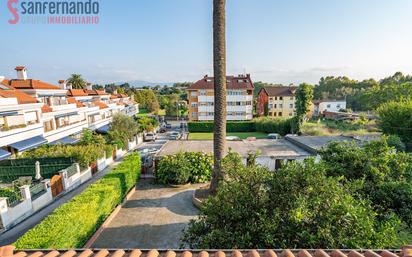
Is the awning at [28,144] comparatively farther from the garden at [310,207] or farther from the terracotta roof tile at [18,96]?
the garden at [310,207]

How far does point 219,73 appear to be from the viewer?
11.8 m

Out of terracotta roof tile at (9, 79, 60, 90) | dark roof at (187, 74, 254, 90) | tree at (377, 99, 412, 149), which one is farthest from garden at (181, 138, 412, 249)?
dark roof at (187, 74, 254, 90)

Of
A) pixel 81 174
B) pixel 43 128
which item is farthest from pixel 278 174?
pixel 43 128

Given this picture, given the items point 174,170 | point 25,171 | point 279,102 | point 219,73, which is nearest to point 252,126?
point 279,102

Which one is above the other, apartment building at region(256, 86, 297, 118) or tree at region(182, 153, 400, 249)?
apartment building at region(256, 86, 297, 118)

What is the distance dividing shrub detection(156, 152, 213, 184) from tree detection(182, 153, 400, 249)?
29.0 feet

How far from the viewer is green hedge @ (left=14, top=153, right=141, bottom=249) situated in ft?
23.2

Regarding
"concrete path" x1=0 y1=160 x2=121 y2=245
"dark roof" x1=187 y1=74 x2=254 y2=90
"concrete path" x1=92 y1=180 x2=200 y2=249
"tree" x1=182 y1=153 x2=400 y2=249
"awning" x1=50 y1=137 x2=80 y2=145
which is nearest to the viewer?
"tree" x1=182 y1=153 x2=400 y2=249

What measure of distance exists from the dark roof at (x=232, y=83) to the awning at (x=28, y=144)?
40.1 meters

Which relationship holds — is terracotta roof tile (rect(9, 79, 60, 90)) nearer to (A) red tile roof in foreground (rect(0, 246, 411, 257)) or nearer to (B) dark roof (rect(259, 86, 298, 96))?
(A) red tile roof in foreground (rect(0, 246, 411, 257))

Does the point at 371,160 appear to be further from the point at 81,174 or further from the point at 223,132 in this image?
the point at 81,174

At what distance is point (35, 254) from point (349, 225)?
6868 millimetres

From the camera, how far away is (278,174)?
636 cm

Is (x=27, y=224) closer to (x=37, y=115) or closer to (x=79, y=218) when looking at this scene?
(x=79, y=218)
